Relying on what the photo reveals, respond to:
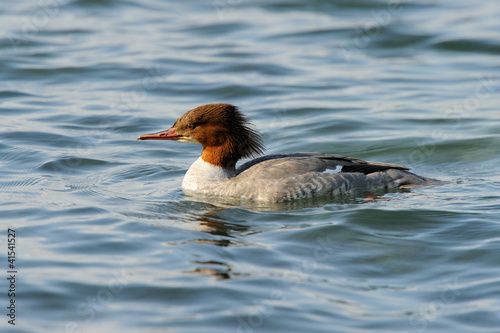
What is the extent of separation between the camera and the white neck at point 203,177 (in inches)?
367

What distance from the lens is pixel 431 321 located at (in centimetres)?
597

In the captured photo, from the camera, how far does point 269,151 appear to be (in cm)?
1166

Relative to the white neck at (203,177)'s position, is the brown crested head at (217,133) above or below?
above

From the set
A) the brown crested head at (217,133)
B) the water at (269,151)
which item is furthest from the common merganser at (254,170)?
the water at (269,151)

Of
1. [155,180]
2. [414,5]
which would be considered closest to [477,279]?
[155,180]

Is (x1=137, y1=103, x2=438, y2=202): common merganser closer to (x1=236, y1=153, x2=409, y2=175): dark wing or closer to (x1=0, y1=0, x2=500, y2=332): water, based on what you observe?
(x1=236, y1=153, x2=409, y2=175): dark wing

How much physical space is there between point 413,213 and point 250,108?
5.97 m

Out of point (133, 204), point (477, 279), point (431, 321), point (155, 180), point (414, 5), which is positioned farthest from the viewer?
point (414, 5)

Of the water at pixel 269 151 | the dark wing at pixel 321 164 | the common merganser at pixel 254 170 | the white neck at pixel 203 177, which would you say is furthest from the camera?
the white neck at pixel 203 177

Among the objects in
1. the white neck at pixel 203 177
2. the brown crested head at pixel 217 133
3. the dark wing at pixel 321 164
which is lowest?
the white neck at pixel 203 177

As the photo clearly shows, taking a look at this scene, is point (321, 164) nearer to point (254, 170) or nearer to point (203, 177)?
point (254, 170)

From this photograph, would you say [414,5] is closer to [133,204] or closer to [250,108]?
[250,108]

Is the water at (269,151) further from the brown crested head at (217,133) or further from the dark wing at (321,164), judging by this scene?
the brown crested head at (217,133)

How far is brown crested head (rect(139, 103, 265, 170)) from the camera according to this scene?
935 cm
